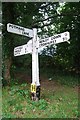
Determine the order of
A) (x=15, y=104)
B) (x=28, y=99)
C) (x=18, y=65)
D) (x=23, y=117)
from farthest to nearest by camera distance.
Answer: (x=18, y=65)
(x=28, y=99)
(x=15, y=104)
(x=23, y=117)

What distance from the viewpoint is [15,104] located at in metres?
A: 6.61

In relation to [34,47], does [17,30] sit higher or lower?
higher

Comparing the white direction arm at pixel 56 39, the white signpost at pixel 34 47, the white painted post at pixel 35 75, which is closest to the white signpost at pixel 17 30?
the white signpost at pixel 34 47

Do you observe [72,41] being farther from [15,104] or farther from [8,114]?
[8,114]

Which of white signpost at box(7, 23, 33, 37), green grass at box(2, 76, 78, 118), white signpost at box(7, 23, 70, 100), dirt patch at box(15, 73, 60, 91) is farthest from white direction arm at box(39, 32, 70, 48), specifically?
dirt patch at box(15, 73, 60, 91)

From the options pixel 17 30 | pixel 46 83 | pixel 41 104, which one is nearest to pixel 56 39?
pixel 17 30

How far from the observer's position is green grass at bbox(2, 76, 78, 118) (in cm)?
593

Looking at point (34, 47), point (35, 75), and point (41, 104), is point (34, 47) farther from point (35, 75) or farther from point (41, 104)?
point (41, 104)

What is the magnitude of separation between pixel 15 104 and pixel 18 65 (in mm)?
7068

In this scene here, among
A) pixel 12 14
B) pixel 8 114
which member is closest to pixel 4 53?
pixel 12 14

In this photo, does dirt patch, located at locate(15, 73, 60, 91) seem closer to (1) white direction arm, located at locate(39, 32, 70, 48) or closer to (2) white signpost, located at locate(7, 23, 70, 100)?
(2) white signpost, located at locate(7, 23, 70, 100)

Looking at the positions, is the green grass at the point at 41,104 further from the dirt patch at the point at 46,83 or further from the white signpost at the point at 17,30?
the white signpost at the point at 17,30

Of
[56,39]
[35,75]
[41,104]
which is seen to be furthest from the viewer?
Result: [35,75]

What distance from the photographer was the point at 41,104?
6.57 meters
